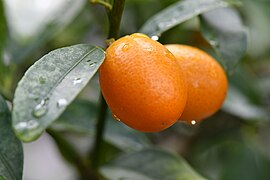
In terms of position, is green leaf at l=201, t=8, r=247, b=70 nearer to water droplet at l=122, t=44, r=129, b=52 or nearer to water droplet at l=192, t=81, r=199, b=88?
water droplet at l=192, t=81, r=199, b=88

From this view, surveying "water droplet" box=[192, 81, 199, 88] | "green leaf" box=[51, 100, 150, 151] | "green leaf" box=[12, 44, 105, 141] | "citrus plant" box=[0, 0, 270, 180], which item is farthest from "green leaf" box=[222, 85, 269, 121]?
"green leaf" box=[12, 44, 105, 141]

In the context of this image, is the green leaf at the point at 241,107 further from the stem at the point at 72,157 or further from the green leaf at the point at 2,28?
the green leaf at the point at 2,28

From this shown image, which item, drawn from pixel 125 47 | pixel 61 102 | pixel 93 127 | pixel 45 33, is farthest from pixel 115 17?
pixel 45 33

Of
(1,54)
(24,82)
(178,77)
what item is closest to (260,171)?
(1,54)

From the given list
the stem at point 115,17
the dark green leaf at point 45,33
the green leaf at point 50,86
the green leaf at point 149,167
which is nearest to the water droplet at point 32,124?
the green leaf at point 50,86

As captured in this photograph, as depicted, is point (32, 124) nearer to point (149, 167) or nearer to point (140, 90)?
point (140, 90)

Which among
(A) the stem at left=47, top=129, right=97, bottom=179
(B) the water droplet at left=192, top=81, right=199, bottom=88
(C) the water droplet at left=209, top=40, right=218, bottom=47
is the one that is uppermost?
(B) the water droplet at left=192, top=81, right=199, bottom=88

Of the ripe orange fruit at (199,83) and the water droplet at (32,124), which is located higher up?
the water droplet at (32,124)
